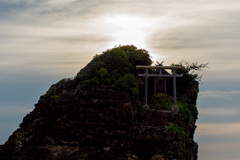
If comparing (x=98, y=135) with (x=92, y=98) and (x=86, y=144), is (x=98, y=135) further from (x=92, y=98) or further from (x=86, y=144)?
(x=92, y=98)

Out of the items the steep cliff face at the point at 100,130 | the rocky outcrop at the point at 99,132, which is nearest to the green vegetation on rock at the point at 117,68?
the steep cliff face at the point at 100,130

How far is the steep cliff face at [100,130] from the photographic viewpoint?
94.3 ft

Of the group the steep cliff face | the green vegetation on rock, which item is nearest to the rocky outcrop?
the steep cliff face

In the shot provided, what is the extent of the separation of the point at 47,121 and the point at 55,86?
274 inches

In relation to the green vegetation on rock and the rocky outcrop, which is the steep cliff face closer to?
the rocky outcrop

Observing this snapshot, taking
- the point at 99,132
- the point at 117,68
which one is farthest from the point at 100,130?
the point at 117,68

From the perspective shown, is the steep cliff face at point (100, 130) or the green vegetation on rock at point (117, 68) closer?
the steep cliff face at point (100, 130)

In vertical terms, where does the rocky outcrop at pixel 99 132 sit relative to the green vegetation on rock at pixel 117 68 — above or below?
below

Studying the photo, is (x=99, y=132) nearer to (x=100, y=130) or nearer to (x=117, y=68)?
(x=100, y=130)

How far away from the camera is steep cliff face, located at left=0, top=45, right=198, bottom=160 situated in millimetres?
28734

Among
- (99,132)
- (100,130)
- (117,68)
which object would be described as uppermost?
(117,68)

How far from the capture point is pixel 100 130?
2895cm

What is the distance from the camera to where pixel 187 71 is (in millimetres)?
39438

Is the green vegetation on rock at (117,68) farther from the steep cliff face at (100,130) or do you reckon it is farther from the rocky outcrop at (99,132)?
the rocky outcrop at (99,132)
